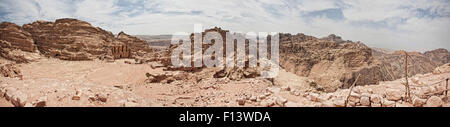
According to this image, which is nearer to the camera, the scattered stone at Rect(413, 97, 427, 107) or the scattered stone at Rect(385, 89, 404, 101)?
the scattered stone at Rect(413, 97, 427, 107)

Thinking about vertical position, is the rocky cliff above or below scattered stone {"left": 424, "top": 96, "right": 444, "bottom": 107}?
above

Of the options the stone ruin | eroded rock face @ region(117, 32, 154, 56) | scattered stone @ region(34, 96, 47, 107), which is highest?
eroded rock face @ region(117, 32, 154, 56)

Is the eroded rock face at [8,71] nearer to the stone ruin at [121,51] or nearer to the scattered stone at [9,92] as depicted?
the scattered stone at [9,92]

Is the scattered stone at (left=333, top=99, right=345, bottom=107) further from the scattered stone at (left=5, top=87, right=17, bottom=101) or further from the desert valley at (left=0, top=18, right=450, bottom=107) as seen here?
the scattered stone at (left=5, top=87, right=17, bottom=101)

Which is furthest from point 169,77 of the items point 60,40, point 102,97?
point 60,40

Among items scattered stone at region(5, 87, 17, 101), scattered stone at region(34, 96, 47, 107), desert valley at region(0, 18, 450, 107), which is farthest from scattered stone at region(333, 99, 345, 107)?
scattered stone at region(5, 87, 17, 101)

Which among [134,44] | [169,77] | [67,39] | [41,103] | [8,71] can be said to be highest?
[67,39]

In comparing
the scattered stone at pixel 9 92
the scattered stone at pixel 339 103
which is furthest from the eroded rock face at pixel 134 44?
the scattered stone at pixel 339 103

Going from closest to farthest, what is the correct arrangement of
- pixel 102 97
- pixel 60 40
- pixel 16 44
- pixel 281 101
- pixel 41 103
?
1. pixel 41 103
2. pixel 102 97
3. pixel 281 101
4. pixel 16 44
5. pixel 60 40

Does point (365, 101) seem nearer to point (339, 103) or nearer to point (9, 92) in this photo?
point (339, 103)

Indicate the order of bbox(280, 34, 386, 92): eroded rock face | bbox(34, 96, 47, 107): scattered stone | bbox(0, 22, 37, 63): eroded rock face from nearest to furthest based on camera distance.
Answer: bbox(34, 96, 47, 107): scattered stone, bbox(0, 22, 37, 63): eroded rock face, bbox(280, 34, 386, 92): eroded rock face

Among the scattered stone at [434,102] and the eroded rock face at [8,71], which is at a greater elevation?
the eroded rock face at [8,71]
